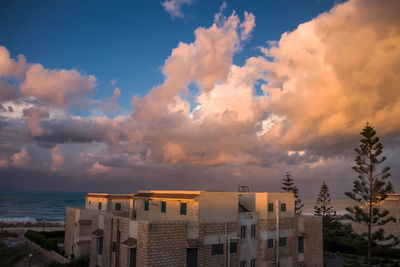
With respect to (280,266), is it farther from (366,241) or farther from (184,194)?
(184,194)

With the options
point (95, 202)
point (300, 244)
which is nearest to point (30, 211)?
point (95, 202)

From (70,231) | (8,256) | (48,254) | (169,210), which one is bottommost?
(48,254)

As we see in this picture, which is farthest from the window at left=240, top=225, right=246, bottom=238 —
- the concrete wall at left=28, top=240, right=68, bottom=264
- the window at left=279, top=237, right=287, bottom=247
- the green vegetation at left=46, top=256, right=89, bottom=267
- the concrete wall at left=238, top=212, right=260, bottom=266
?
the concrete wall at left=28, top=240, right=68, bottom=264

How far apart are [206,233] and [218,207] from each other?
2017mm

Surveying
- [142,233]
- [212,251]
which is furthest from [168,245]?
[212,251]

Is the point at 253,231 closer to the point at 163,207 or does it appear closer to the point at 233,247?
the point at 233,247

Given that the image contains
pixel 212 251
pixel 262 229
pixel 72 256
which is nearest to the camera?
pixel 212 251

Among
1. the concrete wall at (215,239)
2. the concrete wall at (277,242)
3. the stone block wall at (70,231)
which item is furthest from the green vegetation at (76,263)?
the concrete wall at (277,242)

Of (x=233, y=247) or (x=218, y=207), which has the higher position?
(x=218, y=207)

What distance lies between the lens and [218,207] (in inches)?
855

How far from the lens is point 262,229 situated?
24.0 meters

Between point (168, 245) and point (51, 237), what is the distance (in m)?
33.2

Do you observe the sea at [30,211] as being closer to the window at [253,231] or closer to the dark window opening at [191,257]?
the window at [253,231]

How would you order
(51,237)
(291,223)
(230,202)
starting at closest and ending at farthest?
(230,202), (291,223), (51,237)
